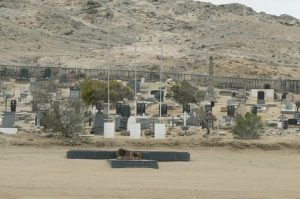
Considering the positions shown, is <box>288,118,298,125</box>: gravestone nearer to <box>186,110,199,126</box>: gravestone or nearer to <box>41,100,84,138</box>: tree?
<box>186,110,199,126</box>: gravestone

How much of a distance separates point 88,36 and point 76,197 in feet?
267

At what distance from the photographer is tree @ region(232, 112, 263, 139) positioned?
3681 cm

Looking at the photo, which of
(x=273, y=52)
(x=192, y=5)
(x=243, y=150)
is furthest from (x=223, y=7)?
(x=243, y=150)

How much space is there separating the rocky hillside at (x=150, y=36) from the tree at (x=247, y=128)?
41.4 meters

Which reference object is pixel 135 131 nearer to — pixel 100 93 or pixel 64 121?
pixel 64 121

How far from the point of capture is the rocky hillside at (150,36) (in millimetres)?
84812

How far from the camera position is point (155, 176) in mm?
26078

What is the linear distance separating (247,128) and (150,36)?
6643 centimetres

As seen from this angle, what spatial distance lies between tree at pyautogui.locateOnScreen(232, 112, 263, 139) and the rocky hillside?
136 ft

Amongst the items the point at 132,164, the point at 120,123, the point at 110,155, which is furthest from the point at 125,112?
the point at 132,164

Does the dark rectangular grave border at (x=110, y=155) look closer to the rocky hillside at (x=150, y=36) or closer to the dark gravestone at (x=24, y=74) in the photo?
the dark gravestone at (x=24, y=74)

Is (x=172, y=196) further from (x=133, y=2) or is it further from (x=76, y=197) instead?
(x=133, y=2)

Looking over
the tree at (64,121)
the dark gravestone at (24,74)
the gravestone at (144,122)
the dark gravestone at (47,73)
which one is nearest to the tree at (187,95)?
the gravestone at (144,122)

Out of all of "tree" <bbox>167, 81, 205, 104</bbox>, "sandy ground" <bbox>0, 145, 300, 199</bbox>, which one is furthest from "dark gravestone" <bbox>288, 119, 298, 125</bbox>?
"sandy ground" <bbox>0, 145, 300, 199</bbox>
